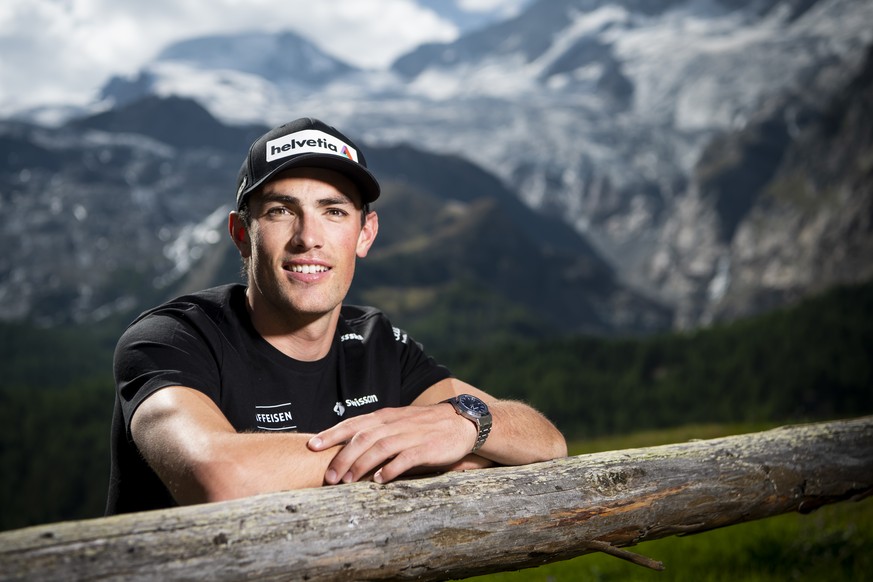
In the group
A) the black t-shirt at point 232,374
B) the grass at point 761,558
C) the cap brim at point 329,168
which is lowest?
the grass at point 761,558

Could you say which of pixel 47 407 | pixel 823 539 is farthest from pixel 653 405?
pixel 823 539

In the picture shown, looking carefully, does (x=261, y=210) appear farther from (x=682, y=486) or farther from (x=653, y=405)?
(x=653, y=405)

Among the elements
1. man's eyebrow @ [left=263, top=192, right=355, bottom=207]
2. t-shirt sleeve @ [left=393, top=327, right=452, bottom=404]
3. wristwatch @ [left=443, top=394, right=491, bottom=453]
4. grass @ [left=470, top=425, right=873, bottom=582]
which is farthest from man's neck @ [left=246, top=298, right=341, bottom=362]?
grass @ [left=470, top=425, right=873, bottom=582]

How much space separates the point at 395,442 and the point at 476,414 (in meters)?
0.82

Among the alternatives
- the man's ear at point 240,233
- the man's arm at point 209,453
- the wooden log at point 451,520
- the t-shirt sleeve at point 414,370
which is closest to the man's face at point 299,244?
the man's ear at point 240,233

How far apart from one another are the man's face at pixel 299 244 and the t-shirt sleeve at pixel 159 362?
2.07ft

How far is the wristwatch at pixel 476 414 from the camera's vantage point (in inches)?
199

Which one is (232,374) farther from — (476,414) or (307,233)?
(476,414)

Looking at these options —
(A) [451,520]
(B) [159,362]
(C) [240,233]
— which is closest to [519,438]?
(A) [451,520]

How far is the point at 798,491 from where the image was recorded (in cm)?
593

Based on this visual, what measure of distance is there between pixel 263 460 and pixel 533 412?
7.44 feet

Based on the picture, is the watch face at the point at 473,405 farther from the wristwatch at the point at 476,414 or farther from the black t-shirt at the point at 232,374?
the black t-shirt at the point at 232,374

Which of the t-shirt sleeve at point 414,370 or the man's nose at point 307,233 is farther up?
the man's nose at point 307,233

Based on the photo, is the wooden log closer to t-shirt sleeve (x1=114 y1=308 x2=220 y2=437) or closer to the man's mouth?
t-shirt sleeve (x1=114 y1=308 x2=220 y2=437)
